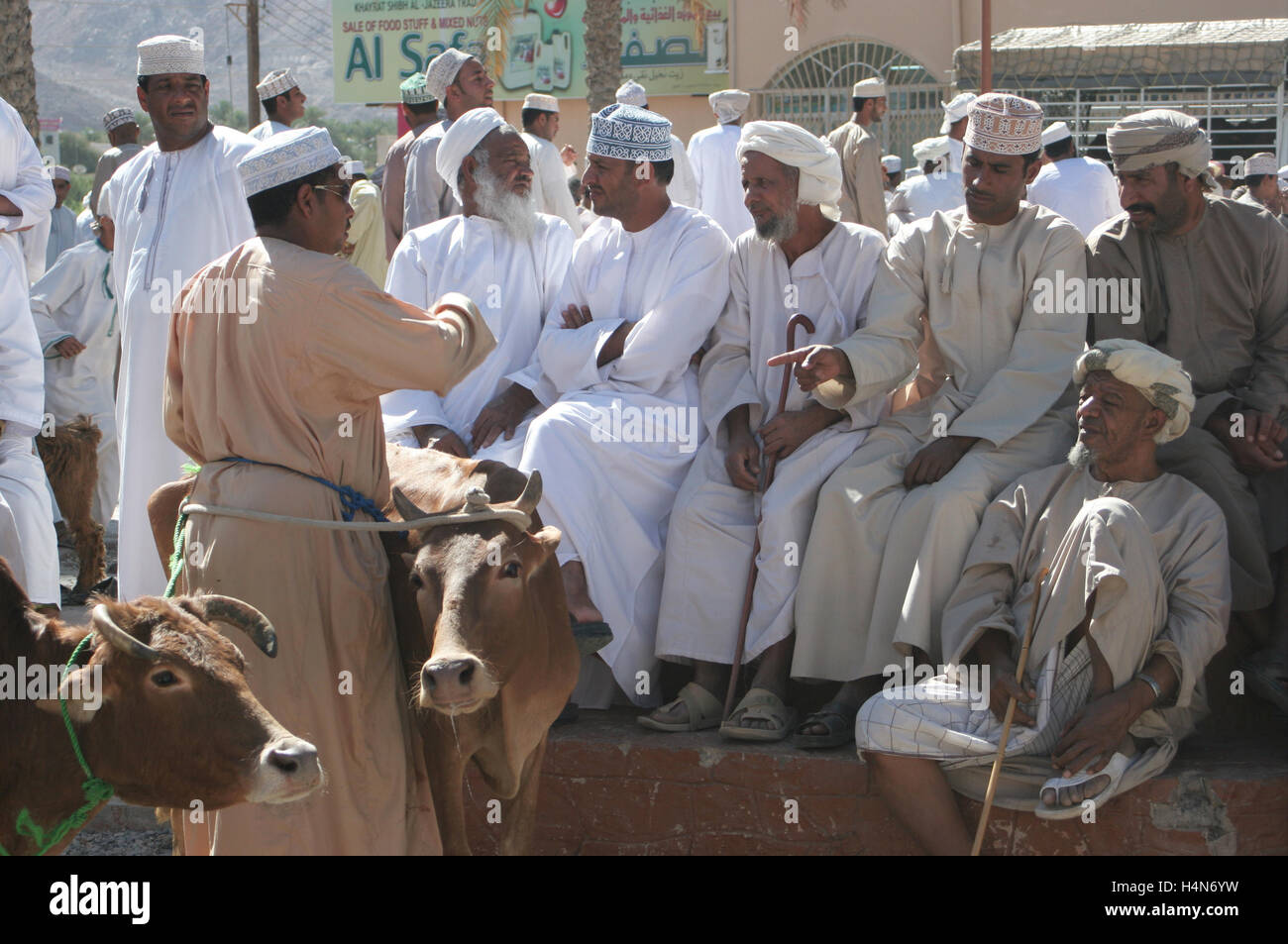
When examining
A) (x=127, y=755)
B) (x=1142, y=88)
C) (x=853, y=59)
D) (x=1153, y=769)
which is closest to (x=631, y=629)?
(x=1153, y=769)

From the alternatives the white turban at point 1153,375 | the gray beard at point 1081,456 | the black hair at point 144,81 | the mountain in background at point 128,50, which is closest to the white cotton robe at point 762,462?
the gray beard at point 1081,456

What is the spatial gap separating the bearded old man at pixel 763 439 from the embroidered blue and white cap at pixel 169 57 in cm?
269

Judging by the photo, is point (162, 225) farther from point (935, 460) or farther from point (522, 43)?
point (522, 43)

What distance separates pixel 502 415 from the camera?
6.34 meters

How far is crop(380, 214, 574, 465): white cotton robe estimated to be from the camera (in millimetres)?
6621

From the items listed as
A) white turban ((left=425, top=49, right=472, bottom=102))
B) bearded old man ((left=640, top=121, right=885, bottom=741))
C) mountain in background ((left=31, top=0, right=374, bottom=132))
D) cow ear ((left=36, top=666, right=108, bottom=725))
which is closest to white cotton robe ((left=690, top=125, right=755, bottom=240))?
white turban ((left=425, top=49, right=472, bottom=102))

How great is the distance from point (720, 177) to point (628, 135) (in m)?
4.42

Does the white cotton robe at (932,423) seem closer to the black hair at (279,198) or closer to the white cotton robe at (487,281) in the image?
the white cotton robe at (487,281)

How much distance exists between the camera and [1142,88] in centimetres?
2019

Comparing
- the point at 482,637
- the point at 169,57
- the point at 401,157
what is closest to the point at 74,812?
the point at 482,637

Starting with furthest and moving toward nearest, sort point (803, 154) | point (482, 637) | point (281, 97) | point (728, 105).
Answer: point (728, 105) → point (281, 97) → point (803, 154) → point (482, 637)

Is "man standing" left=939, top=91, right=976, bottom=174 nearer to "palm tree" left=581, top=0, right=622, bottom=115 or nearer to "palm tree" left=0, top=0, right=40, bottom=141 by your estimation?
"palm tree" left=581, top=0, right=622, bottom=115

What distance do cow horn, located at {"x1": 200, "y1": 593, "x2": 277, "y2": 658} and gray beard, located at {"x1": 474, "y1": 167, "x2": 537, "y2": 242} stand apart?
11.5ft

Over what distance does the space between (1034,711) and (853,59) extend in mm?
22990
